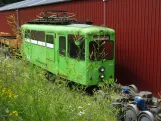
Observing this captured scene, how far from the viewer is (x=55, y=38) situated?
11.7 metres

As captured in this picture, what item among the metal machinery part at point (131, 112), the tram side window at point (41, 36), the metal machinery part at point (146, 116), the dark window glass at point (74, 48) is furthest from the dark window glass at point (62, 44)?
the metal machinery part at point (146, 116)

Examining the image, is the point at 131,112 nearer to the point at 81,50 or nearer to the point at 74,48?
the point at 81,50

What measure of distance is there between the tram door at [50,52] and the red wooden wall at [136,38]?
2677 millimetres

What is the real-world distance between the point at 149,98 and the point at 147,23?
13.7 feet

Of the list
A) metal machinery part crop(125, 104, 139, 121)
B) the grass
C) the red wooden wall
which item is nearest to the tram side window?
the red wooden wall

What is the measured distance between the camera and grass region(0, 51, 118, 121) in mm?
3750

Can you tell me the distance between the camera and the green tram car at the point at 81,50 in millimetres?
9727

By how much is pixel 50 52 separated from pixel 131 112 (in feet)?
18.8

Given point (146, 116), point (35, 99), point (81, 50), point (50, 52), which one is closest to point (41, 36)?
point (50, 52)

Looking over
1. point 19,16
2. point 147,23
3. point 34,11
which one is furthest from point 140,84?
point 19,16

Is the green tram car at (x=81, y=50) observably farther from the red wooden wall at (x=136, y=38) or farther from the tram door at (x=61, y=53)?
the red wooden wall at (x=136, y=38)

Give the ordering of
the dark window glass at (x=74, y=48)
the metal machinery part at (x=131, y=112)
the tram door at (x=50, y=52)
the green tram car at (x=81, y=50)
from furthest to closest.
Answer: the tram door at (x=50, y=52), the dark window glass at (x=74, y=48), the green tram car at (x=81, y=50), the metal machinery part at (x=131, y=112)

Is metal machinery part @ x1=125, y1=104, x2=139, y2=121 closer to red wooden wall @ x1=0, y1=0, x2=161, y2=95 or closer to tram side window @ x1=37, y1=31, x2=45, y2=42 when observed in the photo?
red wooden wall @ x1=0, y1=0, x2=161, y2=95

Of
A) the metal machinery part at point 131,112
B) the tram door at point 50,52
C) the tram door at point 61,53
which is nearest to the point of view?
the metal machinery part at point 131,112
